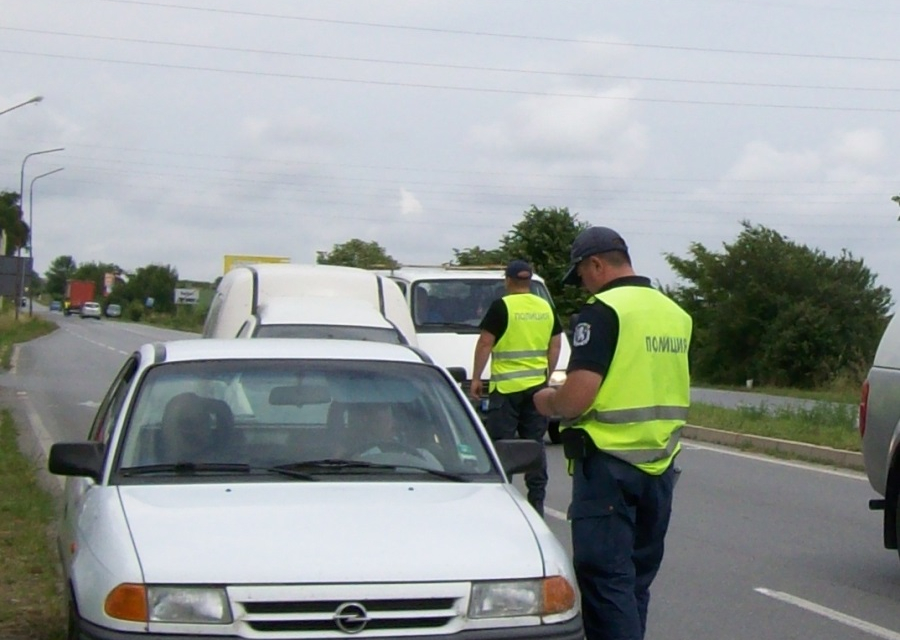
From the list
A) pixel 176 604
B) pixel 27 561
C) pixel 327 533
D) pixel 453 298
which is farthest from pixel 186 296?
pixel 176 604

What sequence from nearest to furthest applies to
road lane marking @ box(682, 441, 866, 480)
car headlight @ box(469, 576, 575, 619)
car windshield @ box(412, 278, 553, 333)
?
car headlight @ box(469, 576, 575, 619)
road lane marking @ box(682, 441, 866, 480)
car windshield @ box(412, 278, 553, 333)

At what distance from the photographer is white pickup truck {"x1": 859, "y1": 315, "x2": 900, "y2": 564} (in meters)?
8.71

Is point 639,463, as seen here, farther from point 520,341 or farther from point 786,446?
point 786,446

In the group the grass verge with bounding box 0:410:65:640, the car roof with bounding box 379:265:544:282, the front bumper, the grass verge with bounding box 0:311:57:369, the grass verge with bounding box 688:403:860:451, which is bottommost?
the grass verge with bounding box 0:311:57:369

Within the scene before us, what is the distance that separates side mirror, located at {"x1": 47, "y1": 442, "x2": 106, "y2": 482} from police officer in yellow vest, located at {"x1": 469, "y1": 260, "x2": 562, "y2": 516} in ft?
15.5

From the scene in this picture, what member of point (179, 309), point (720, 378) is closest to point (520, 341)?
point (720, 378)

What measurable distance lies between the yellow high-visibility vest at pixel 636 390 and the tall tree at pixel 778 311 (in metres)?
40.2

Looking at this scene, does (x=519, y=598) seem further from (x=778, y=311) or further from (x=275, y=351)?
(x=778, y=311)

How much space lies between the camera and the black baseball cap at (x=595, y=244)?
5.68 meters

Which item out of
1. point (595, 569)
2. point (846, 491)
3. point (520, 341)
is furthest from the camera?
point (846, 491)

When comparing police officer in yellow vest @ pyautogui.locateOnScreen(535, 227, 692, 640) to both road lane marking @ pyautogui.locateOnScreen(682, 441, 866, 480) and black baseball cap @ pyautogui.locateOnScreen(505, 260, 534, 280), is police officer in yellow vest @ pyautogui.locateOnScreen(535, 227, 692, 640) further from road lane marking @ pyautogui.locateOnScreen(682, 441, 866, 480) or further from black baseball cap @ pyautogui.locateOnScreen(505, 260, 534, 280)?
road lane marking @ pyautogui.locateOnScreen(682, 441, 866, 480)

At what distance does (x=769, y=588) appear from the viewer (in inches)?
340

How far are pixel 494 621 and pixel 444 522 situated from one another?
476 millimetres

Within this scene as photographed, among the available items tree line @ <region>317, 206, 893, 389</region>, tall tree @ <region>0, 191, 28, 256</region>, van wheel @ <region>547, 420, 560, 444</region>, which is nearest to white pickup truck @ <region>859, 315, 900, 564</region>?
van wheel @ <region>547, 420, 560, 444</region>
